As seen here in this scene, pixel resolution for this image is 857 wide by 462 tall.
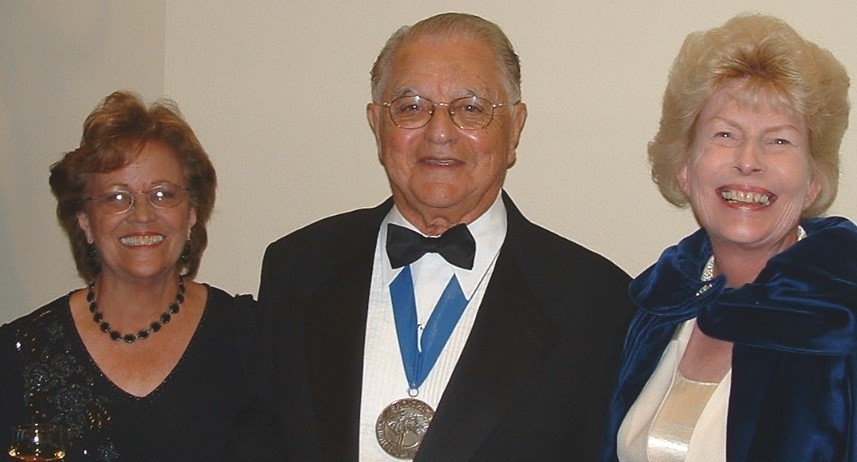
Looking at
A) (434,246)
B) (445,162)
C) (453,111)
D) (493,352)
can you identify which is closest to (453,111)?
(453,111)

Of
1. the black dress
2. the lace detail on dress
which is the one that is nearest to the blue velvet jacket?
the black dress

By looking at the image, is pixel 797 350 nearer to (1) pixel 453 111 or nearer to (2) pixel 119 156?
(1) pixel 453 111

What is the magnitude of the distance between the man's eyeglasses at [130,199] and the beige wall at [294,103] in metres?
0.59

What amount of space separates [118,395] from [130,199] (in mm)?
492

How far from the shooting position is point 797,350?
2242 mm

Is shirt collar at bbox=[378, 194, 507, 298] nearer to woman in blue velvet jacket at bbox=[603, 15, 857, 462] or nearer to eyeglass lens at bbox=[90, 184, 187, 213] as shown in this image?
woman in blue velvet jacket at bbox=[603, 15, 857, 462]

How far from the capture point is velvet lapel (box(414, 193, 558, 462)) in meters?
2.47

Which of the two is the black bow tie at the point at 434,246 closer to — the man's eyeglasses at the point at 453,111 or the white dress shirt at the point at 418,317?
the white dress shirt at the point at 418,317

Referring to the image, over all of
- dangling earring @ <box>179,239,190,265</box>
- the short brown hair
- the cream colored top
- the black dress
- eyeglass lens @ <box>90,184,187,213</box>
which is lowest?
the cream colored top

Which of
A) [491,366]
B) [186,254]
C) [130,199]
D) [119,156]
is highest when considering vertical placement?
[119,156]

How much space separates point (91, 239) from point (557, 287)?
1258 mm

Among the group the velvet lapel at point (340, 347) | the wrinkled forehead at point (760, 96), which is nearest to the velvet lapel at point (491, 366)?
the velvet lapel at point (340, 347)

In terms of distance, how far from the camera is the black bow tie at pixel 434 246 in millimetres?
2652

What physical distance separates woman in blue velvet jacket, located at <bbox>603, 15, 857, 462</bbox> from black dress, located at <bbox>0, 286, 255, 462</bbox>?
1043 millimetres
